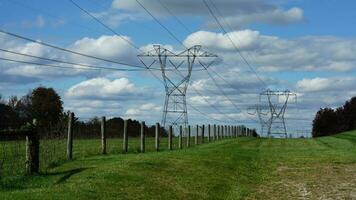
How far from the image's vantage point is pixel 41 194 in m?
13.7

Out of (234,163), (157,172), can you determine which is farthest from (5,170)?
(234,163)

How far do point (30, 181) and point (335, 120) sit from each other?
136 metres

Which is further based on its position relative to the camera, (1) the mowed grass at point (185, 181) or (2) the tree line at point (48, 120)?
(2) the tree line at point (48, 120)

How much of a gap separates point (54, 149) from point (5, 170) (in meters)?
4.69

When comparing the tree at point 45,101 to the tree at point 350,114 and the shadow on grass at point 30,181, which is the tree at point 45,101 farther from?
the shadow on grass at point 30,181

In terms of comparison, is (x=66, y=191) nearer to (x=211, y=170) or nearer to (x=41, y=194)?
(x=41, y=194)

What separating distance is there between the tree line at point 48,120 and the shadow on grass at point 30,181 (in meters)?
1.62

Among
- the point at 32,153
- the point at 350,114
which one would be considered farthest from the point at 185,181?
the point at 350,114

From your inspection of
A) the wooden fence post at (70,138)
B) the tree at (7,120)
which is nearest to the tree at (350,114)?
the tree at (7,120)

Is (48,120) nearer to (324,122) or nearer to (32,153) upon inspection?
(32,153)

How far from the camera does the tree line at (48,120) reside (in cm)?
2464

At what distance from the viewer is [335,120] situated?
147625 millimetres

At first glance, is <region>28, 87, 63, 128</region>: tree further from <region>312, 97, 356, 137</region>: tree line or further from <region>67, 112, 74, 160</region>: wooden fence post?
<region>67, 112, 74, 160</region>: wooden fence post

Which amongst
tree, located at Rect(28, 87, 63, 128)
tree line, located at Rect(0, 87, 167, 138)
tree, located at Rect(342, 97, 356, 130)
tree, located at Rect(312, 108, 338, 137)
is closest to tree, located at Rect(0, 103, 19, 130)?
tree line, located at Rect(0, 87, 167, 138)
